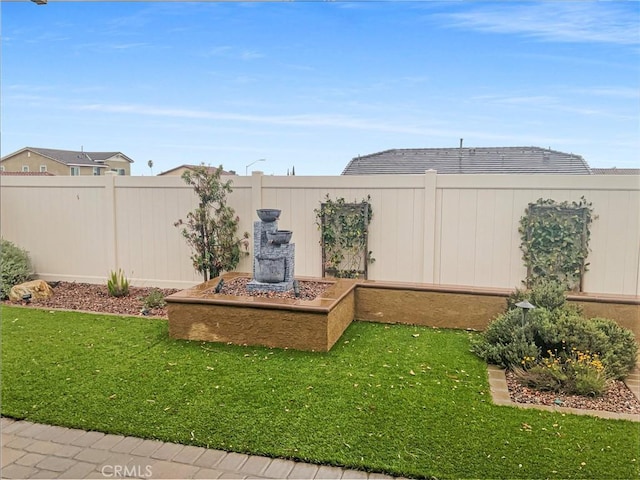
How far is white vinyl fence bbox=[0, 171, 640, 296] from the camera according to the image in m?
5.75

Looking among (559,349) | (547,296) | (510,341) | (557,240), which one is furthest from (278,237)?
(557,240)

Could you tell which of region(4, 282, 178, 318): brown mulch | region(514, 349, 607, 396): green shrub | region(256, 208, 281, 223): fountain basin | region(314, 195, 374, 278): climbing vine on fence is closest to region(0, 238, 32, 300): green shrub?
region(4, 282, 178, 318): brown mulch

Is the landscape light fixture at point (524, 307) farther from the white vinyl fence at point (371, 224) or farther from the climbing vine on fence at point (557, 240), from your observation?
the white vinyl fence at point (371, 224)

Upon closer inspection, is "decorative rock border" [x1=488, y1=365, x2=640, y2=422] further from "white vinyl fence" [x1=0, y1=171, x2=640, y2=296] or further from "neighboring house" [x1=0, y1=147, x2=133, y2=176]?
"neighboring house" [x1=0, y1=147, x2=133, y2=176]

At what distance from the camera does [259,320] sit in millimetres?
4773

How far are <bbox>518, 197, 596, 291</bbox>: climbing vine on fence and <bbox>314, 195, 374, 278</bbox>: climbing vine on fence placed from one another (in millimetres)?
2084

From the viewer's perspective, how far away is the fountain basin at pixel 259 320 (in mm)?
4621

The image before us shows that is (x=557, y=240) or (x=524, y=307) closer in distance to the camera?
(x=524, y=307)

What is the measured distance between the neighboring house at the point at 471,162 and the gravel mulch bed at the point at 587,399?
11.1m

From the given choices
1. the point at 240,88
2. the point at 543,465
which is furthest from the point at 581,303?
the point at 240,88

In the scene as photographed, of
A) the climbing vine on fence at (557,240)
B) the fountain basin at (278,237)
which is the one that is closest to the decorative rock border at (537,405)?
the climbing vine on fence at (557,240)

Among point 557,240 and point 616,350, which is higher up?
point 557,240

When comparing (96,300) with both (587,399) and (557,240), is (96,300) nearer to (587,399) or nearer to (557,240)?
(587,399)

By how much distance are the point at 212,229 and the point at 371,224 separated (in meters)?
2.37
